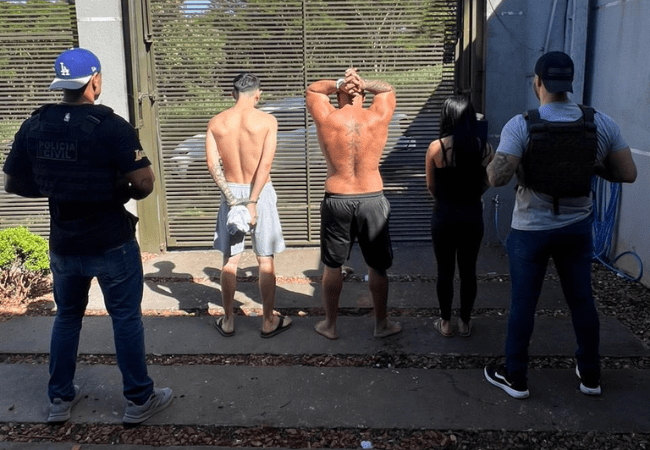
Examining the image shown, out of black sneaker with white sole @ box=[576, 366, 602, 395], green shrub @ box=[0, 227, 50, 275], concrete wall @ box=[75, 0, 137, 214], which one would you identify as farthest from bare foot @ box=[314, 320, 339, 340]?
concrete wall @ box=[75, 0, 137, 214]

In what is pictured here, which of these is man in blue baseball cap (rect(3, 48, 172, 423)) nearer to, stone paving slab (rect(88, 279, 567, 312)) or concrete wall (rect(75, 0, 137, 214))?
stone paving slab (rect(88, 279, 567, 312))

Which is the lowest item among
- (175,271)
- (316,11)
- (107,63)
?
(175,271)

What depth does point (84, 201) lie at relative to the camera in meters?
3.45

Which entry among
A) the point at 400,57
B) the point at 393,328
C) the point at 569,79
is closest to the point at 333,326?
the point at 393,328

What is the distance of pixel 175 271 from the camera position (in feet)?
22.1

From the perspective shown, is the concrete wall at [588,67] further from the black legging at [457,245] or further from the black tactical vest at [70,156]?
the black tactical vest at [70,156]

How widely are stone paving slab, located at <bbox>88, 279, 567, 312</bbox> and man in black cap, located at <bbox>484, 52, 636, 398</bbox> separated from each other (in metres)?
1.65

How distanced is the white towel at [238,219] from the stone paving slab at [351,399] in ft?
3.24

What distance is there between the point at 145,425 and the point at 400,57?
4871 millimetres

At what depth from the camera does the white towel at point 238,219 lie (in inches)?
183

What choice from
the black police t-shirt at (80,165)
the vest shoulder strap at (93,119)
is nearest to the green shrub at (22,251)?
the black police t-shirt at (80,165)

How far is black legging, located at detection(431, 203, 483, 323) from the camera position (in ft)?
14.5

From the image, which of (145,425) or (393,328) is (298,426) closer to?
(145,425)

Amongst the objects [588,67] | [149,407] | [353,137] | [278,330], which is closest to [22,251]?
[278,330]
